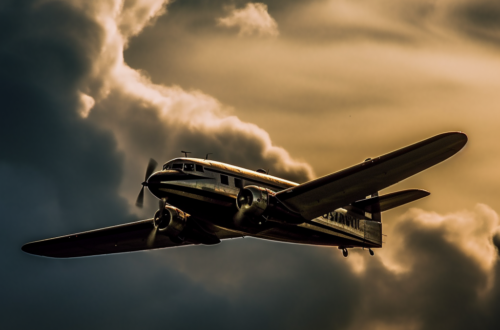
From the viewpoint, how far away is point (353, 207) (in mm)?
39062

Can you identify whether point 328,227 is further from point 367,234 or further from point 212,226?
point 212,226

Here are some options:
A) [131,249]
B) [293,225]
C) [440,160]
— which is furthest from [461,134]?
[131,249]

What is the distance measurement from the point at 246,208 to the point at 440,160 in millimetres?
9131

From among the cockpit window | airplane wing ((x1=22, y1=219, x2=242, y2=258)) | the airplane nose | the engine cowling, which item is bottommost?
the engine cowling

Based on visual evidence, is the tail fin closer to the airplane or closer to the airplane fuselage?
the airplane

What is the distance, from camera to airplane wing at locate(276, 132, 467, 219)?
1155 inches

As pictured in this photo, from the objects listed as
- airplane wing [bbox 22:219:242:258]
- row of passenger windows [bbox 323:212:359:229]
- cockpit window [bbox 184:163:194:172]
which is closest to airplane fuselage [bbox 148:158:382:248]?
cockpit window [bbox 184:163:194:172]

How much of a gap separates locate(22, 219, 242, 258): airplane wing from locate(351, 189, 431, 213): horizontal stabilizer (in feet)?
25.5

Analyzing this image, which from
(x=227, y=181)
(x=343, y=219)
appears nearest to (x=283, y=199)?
(x=227, y=181)

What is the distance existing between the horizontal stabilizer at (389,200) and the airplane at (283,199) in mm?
55

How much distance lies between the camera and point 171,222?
36594 mm

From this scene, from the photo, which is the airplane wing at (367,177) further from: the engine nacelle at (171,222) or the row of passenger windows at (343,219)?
the engine nacelle at (171,222)

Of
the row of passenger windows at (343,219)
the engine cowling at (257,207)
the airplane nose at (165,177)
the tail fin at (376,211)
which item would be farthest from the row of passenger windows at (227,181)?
the tail fin at (376,211)

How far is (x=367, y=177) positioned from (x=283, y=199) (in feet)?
13.8
